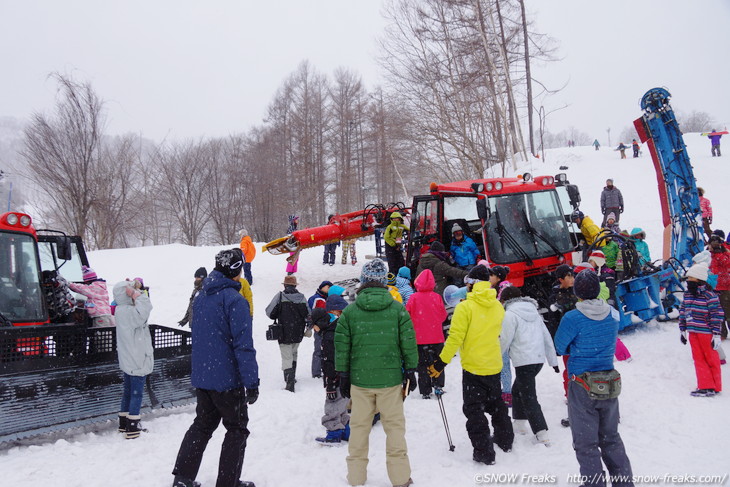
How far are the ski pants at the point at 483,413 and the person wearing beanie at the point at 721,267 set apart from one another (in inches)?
182

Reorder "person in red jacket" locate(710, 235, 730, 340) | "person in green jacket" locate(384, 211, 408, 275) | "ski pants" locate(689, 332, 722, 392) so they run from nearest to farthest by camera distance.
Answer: "ski pants" locate(689, 332, 722, 392) < "person in red jacket" locate(710, 235, 730, 340) < "person in green jacket" locate(384, 211, 408, 275)

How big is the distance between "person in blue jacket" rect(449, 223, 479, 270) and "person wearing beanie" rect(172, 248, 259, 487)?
5.41 m

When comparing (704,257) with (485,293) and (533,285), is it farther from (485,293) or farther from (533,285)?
(485,293)

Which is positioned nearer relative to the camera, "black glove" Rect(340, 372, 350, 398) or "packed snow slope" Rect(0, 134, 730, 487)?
"black glove" Rect(340, 372, 350, 398)

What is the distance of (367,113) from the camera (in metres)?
35.9

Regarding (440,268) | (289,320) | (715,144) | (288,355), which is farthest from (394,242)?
(715,144)

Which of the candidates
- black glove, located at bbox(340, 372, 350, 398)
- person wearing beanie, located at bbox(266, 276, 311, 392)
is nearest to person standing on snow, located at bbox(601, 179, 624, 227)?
person wearing beanie, located at bbox(266, 276, 311, 392)

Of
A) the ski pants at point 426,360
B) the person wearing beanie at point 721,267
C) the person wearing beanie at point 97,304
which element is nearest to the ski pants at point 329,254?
the person wearing beanie at point 97,304

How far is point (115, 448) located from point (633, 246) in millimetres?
8058

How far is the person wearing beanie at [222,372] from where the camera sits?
3846mm

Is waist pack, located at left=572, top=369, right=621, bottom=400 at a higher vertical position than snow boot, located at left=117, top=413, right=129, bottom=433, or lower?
higher

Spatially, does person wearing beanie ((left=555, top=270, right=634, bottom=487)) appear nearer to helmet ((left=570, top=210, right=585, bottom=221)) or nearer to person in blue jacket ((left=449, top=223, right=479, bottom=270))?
person in blue jacket ((left=449, top=223, right=479, bottom=270))

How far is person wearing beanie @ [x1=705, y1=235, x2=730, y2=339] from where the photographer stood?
279 inches

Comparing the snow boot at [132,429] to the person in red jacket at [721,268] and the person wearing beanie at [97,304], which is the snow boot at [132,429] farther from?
the person in red jacket at [721,268]
